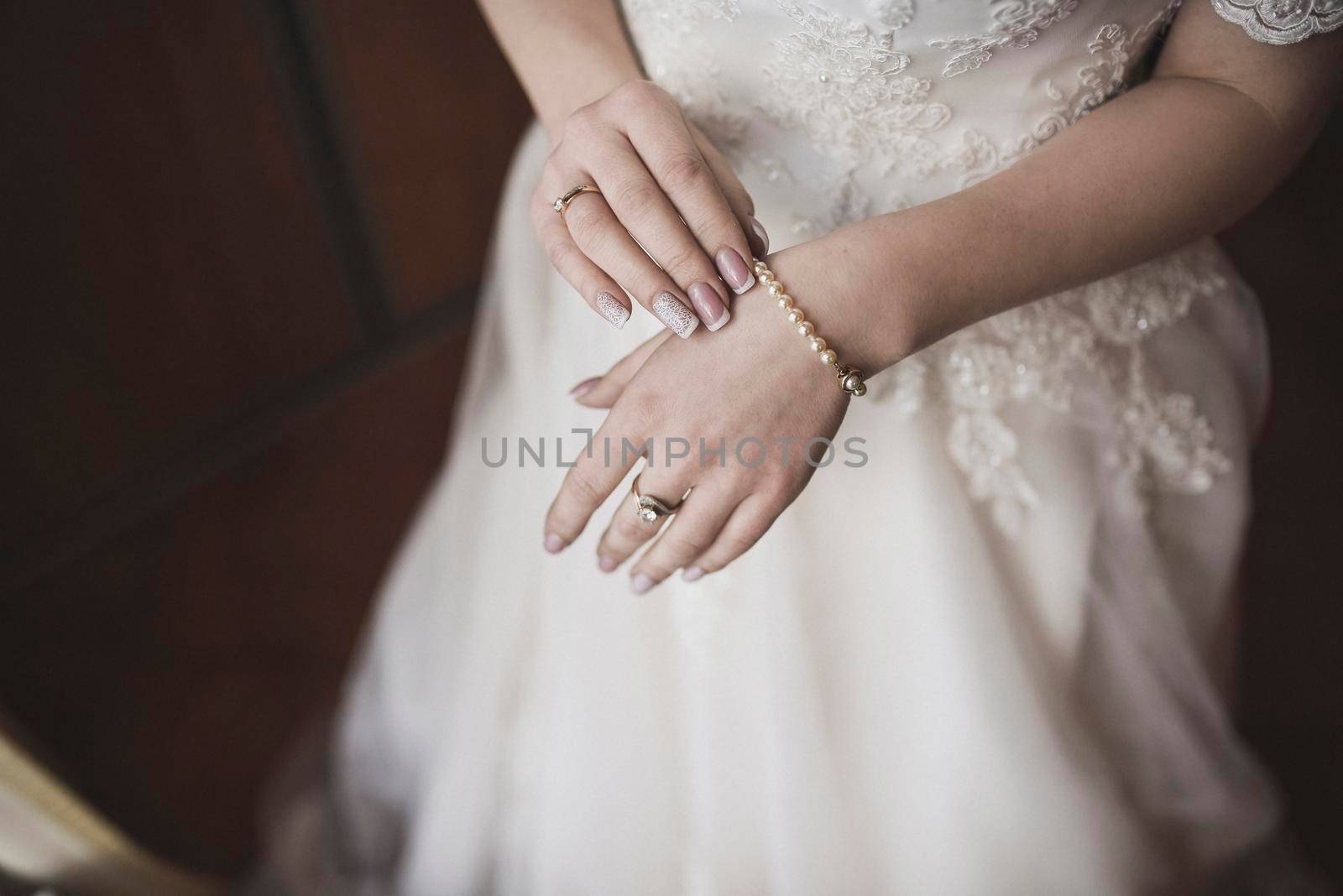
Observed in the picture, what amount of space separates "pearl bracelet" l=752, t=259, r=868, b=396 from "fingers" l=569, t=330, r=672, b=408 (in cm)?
10

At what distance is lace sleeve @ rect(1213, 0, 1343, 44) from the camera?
25.0 inches

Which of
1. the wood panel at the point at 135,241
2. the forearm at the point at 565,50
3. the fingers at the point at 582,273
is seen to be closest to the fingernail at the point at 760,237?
the fingers at the point at 582,273

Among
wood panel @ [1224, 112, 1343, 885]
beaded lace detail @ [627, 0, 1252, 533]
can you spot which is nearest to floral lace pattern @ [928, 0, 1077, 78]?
beaded lace detail @ [627, 0, 1252, 533]

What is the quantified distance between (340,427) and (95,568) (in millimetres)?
515

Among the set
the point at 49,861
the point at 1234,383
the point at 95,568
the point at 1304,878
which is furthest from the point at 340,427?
the point at 1304,878

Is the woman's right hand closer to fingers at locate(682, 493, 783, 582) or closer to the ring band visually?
the ring band

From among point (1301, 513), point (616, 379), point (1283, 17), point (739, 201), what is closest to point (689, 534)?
point (616, 379)

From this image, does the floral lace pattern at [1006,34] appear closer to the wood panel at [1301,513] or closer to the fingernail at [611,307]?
the fingernail at [611,307]

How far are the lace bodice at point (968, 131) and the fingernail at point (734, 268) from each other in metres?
0.19

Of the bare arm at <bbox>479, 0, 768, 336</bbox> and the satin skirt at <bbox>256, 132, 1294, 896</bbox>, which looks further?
the satin skirt at <bbox>256, 132, 1294, 896</bbox>

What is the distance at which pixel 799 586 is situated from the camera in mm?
847

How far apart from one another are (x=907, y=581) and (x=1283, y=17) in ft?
1.71

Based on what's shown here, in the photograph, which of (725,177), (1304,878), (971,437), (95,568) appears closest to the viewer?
(725,177)

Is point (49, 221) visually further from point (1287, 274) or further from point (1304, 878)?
point (1287, 274)
